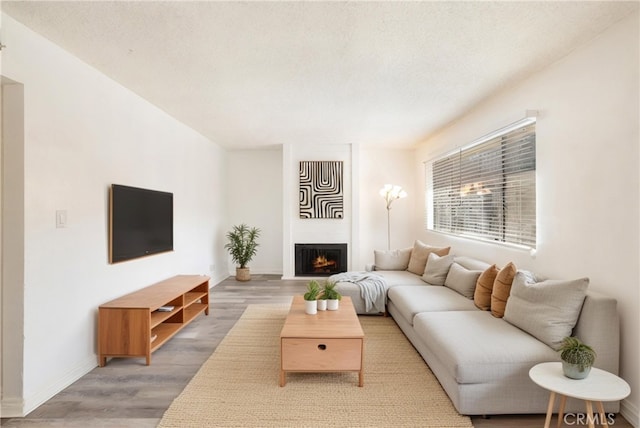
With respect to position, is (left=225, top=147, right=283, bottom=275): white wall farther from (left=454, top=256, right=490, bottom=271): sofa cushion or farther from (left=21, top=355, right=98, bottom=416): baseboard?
(left=21, top=355, right=98, bottom=416): baseboard

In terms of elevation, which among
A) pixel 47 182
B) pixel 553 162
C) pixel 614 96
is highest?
pixel 614 96

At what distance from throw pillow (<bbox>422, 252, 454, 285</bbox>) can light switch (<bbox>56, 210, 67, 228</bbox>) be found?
369cm

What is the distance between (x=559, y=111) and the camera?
2658mm

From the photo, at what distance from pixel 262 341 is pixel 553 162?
3077 millimetres

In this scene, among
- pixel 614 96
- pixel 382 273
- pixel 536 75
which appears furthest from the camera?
pixel 382 273

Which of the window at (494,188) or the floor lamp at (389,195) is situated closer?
the window at (494,188)

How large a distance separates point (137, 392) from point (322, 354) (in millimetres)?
1370

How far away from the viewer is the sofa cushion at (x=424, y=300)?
3.05 m

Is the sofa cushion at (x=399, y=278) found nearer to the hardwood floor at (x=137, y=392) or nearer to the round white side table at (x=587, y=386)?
the hardwood floor at (x=137, y=392)

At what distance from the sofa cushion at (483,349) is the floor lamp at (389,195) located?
12.1ft

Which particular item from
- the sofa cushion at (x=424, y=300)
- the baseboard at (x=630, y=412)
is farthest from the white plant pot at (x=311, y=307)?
the baseboard at (x=630, y=412)

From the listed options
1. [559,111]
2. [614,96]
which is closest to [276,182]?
[559,111]

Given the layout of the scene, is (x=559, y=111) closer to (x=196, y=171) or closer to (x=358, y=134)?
(x=358, y=134)

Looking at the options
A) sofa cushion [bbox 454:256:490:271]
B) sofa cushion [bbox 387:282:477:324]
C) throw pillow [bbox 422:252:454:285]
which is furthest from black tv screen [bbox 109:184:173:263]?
sofa cushion [bbox 454:256:490:271]
